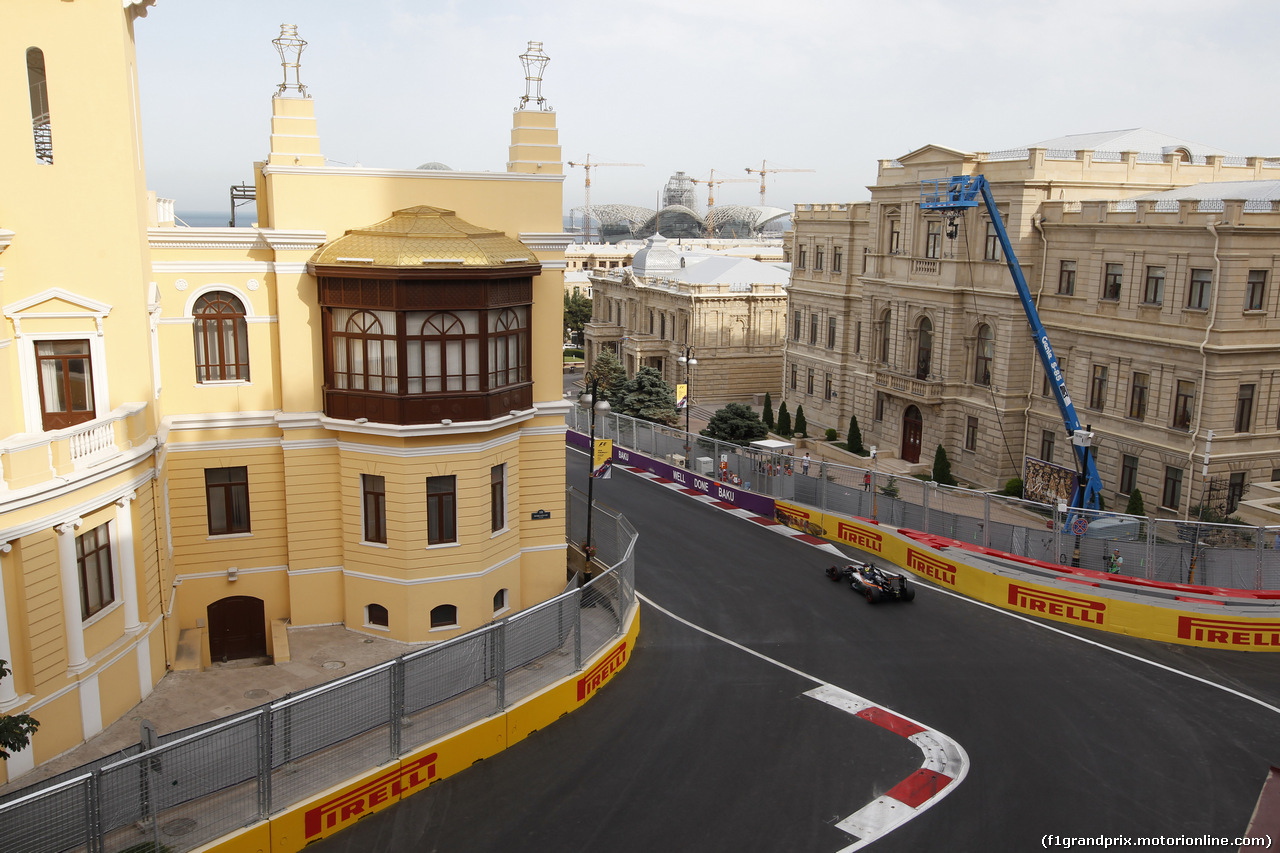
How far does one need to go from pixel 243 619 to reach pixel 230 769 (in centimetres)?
1013

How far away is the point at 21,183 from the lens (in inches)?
727

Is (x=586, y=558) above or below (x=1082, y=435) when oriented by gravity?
below

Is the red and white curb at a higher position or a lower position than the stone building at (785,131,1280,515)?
lower

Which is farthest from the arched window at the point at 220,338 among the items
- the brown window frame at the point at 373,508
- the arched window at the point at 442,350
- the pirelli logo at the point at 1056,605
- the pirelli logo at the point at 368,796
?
the pirelli logo at the point at 1056,605

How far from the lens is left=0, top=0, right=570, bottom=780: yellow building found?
747 inches

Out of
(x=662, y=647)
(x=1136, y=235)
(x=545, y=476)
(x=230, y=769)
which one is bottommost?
(x=662, y=647)

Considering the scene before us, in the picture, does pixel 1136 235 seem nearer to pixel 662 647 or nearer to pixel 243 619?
pixel 662 647

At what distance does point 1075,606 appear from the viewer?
27.7m

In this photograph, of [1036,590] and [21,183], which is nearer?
[21,183]

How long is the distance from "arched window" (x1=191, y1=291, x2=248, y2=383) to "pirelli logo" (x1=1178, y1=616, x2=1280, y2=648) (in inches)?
982

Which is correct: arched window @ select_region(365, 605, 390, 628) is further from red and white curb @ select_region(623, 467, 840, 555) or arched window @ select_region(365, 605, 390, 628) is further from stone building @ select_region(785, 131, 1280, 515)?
stone building @ select_region(785, 131, 1280, 515)

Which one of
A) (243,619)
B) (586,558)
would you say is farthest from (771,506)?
(243,619)

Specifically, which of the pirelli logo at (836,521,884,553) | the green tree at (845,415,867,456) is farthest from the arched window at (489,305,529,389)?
the green tree at (845,415,867,456)

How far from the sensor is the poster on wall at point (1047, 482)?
38156 mm
